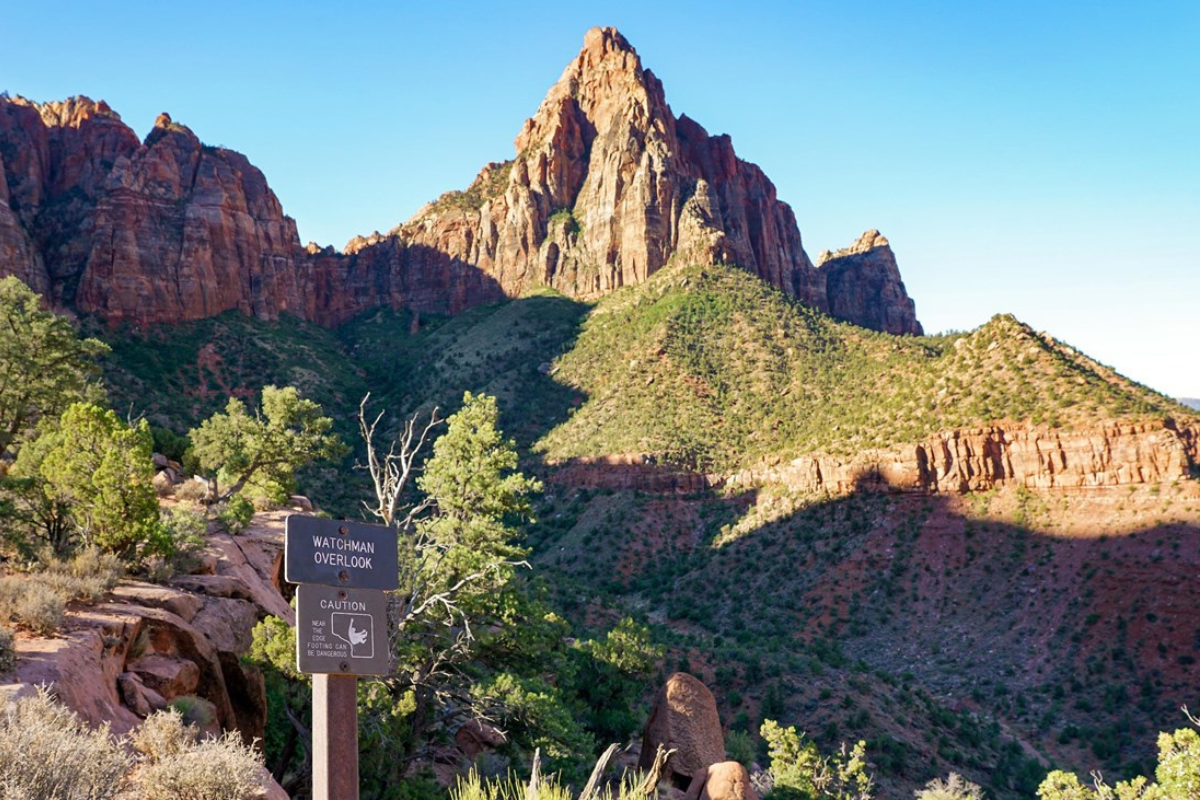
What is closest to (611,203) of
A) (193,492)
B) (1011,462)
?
(1011,462)

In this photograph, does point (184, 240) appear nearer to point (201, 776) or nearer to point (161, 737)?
point (161, 737)

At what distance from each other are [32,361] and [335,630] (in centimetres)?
2755

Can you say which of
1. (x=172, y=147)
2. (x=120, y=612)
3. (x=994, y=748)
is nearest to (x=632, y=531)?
(x=994, y=748)

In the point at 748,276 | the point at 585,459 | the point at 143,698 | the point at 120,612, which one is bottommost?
the point at 143,698

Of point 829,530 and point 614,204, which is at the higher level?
point 614,204

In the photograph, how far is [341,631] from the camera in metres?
7.18

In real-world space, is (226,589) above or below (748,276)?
below

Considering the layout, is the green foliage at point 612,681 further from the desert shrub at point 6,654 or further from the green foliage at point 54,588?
the desert shrub at point 6,654

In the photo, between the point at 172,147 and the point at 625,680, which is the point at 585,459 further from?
the point at 172,147

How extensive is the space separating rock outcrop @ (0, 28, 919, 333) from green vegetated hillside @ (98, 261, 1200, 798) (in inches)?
302

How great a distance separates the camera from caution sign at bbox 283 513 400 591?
7047 mm

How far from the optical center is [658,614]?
179 ft

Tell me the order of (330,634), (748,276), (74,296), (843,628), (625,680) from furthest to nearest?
1. (748,276)
2. (74,296)
3. (843,628)
4. (625,680)
5. (330,634)

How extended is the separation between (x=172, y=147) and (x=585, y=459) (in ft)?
211
